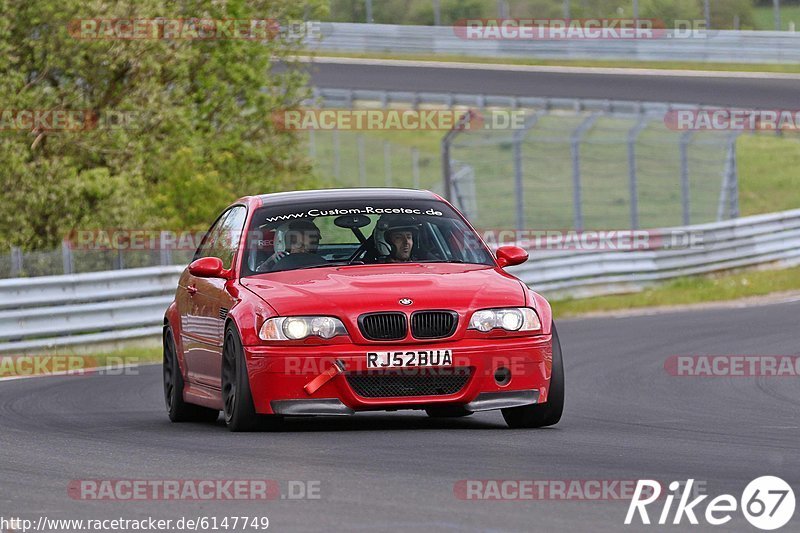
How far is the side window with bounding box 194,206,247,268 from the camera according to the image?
35.3 feet

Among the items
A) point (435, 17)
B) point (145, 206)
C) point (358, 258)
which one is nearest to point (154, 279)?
point (145, 206)

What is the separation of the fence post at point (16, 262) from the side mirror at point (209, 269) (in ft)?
30.9

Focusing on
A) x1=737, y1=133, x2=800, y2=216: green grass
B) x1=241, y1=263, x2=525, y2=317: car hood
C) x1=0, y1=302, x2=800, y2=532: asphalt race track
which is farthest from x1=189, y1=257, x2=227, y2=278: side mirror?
x1=737, y1=133, x2=800, y2=216: green grass

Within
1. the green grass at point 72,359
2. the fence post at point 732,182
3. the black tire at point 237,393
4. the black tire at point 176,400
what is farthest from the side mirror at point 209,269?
the fence post at point 732,182

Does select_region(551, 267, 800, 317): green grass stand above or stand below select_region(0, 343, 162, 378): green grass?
below

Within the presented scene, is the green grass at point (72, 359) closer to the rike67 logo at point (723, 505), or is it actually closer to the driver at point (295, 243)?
the driver at point (295, 243)

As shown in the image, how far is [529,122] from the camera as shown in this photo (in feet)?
87.5

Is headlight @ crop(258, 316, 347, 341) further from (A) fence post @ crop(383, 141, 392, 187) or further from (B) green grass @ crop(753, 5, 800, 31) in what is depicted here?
(B) green grass @ crop(753, 5, 800, 31)

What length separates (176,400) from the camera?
1136 centimetres

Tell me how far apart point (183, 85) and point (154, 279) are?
28.4ft

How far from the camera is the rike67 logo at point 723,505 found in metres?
6.34

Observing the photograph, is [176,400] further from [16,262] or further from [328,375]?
[16,262]

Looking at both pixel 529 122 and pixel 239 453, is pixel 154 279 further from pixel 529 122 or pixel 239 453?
pixel 239 453

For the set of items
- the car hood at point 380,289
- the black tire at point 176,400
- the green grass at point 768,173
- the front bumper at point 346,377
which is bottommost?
the green grass at point 768,173
